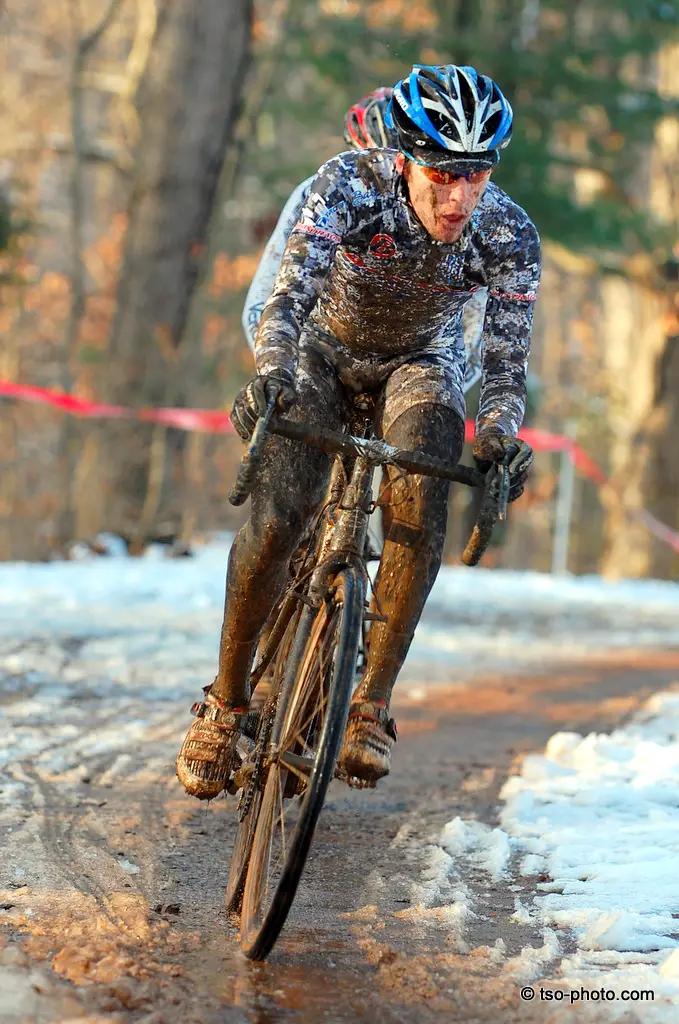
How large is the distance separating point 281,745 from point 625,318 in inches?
967

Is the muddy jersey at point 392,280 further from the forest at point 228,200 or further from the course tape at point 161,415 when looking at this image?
the course tape at point 161,415

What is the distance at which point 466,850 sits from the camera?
4.95 meters

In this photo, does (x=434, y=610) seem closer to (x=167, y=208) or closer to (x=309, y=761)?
(x=167, y=208)

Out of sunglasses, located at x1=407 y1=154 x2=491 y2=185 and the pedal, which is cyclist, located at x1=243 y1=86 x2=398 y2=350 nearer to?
sunglasses, located at x1=407 y1=154 x2=491 y2=185

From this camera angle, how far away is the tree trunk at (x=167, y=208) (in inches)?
626

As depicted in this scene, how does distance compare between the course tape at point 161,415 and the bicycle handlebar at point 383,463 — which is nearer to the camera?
the bicycle handlebar at point 383,463

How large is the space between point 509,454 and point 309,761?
1.06 m

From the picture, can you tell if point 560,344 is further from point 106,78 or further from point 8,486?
point 106,78

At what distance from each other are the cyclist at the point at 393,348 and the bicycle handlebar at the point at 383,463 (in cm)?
7

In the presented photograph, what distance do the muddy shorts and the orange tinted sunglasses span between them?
63 centimetres

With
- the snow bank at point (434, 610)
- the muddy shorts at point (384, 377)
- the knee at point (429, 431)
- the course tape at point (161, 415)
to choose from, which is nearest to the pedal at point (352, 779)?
the knee at point (429, 431)

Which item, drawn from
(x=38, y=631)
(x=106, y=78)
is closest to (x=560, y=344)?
(x=106, y=78)

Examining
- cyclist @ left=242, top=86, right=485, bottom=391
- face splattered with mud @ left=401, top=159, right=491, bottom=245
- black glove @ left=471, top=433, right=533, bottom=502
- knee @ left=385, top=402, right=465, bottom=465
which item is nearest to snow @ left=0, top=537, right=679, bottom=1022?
black glove @ left=471, top=433, right=533, bottom=502

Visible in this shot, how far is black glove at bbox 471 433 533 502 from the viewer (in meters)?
4.13
